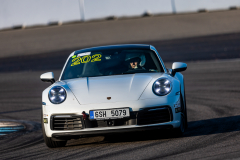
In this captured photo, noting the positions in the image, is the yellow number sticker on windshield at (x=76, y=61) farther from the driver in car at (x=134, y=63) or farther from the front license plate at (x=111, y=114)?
the front license plate at (x=111, y=114)

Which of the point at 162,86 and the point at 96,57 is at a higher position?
the point at 96,57

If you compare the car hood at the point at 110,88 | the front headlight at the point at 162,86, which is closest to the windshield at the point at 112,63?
the car hood at the point at 110,88

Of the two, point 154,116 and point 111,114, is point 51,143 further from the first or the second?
point 154,116

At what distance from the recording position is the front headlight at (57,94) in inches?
227

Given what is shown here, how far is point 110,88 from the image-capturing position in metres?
5.75

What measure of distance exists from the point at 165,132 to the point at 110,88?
0.98m

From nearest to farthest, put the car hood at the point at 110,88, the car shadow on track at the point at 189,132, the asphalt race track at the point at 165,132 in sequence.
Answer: the asphalt race track at the point at 165,132
the car hood at the point at 110,88
the car shadow on track at the point at 189,132

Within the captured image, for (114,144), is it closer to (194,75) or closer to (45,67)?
(194,75)

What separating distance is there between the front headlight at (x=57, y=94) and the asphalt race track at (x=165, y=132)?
637mm

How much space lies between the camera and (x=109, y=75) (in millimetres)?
6422

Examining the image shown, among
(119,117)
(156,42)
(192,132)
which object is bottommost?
(156,42)

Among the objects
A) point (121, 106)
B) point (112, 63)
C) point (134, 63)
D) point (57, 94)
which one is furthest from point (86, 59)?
point (121, 106)

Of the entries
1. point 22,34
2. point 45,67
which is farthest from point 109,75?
point 22,34

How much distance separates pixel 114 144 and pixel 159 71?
1.39 meters
